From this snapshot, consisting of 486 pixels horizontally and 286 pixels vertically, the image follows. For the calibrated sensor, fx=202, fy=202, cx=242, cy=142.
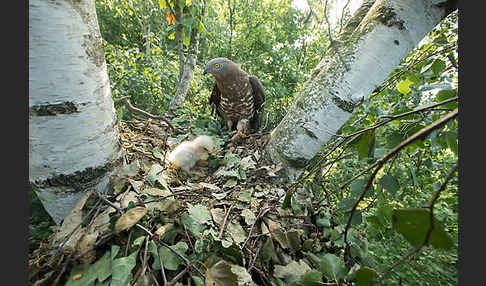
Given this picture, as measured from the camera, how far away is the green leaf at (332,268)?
20.3 inches

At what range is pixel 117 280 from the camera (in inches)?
18.6

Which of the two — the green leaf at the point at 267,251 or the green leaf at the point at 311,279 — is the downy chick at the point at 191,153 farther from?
the green leaf at the point at 311,279

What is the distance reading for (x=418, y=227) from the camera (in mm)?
282

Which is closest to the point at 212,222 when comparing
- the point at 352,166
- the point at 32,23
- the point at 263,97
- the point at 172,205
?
the point at 172,205

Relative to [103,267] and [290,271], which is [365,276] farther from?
[103,267]

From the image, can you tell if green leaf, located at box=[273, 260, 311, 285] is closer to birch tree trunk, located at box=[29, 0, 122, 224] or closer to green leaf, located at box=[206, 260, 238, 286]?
green leaf, located at box=[206, 260, 238, 286]

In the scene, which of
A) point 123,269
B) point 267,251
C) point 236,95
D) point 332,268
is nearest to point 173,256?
point 123,269

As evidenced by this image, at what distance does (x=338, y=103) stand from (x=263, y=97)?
4.78ft

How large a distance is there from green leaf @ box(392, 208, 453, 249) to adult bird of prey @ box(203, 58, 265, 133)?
78.0 inches

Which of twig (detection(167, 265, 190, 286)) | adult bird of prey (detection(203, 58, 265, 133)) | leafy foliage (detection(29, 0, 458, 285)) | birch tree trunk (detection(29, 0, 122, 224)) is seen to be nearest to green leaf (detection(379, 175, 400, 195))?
leafy foliage (detection(29, 0, 458, 285))

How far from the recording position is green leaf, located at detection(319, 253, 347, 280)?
52 centimetres

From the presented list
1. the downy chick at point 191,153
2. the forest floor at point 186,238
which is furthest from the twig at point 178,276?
the downy chick at point 191,153

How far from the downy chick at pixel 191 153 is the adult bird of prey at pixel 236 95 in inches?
32.1

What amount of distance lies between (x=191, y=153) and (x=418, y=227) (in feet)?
3.84
